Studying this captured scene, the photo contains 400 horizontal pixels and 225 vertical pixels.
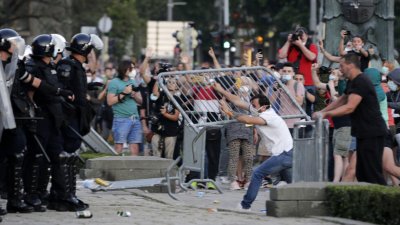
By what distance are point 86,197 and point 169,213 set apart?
251 cm

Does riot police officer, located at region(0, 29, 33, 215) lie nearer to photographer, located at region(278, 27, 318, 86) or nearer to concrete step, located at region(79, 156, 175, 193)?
concrete step, located at region(79, 156, 175, 193)

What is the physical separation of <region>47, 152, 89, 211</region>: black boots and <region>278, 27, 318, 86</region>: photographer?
7.06 meters

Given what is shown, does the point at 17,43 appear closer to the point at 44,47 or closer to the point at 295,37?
the point at 44,47

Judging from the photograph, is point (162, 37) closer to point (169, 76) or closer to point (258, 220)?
point (169, 76)

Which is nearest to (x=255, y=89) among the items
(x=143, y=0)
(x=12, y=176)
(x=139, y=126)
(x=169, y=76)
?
(x=169, y=76)

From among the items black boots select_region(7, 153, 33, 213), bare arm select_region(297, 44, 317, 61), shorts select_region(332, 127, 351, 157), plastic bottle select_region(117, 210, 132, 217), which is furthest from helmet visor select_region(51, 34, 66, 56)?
bare arm select_region(297, 44, 317, 61)

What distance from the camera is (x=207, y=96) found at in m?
18.2

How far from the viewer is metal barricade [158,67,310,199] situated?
57.4 ft

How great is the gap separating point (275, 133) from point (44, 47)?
3204 mm

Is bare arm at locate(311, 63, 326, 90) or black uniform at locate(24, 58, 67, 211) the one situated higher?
bare arm at locate(311, 63, 326, 90)

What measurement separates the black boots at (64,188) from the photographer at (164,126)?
267 inches

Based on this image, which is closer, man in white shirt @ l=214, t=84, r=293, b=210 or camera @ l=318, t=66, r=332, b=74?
man in white shirt @ l=214, t=84, r=293, b=210

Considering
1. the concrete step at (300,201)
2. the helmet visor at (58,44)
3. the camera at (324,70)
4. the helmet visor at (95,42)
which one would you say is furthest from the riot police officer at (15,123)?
the camera at (324,70)

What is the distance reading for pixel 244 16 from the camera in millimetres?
77500
